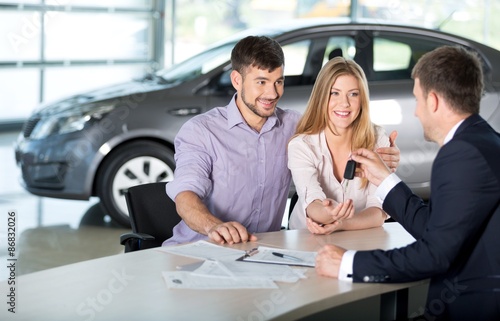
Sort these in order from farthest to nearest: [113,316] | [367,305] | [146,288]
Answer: [367,305]
[146,288]
[113,316]

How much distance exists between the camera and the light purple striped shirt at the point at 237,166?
3.81m

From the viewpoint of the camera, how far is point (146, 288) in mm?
2715

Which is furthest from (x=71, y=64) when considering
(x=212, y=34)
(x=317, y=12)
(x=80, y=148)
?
(x=80, y=148)

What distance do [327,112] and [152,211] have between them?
2.78 ft

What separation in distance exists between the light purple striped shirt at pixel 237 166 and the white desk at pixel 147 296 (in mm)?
751

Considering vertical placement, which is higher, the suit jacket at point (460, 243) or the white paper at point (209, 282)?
the suit jacket at point (460, 243)

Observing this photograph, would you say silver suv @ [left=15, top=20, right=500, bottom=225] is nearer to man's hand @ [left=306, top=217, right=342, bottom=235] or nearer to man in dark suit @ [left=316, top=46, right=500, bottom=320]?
man's hand @ [left=306, top=217, right=342, bottom=235]

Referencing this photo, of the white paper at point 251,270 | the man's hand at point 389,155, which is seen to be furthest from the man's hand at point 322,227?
the white paper at point 251,270

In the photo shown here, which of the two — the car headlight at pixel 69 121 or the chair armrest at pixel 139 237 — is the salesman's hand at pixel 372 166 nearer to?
the chair armrest at pixel 139 237

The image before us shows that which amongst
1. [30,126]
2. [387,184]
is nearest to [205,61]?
[30,126]

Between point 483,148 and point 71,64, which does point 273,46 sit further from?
point 71,64

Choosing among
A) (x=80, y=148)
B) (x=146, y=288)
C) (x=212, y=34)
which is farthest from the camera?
(x=212, y=34)

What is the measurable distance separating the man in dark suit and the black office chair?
3.59 feet

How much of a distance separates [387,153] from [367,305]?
0.64 metres
